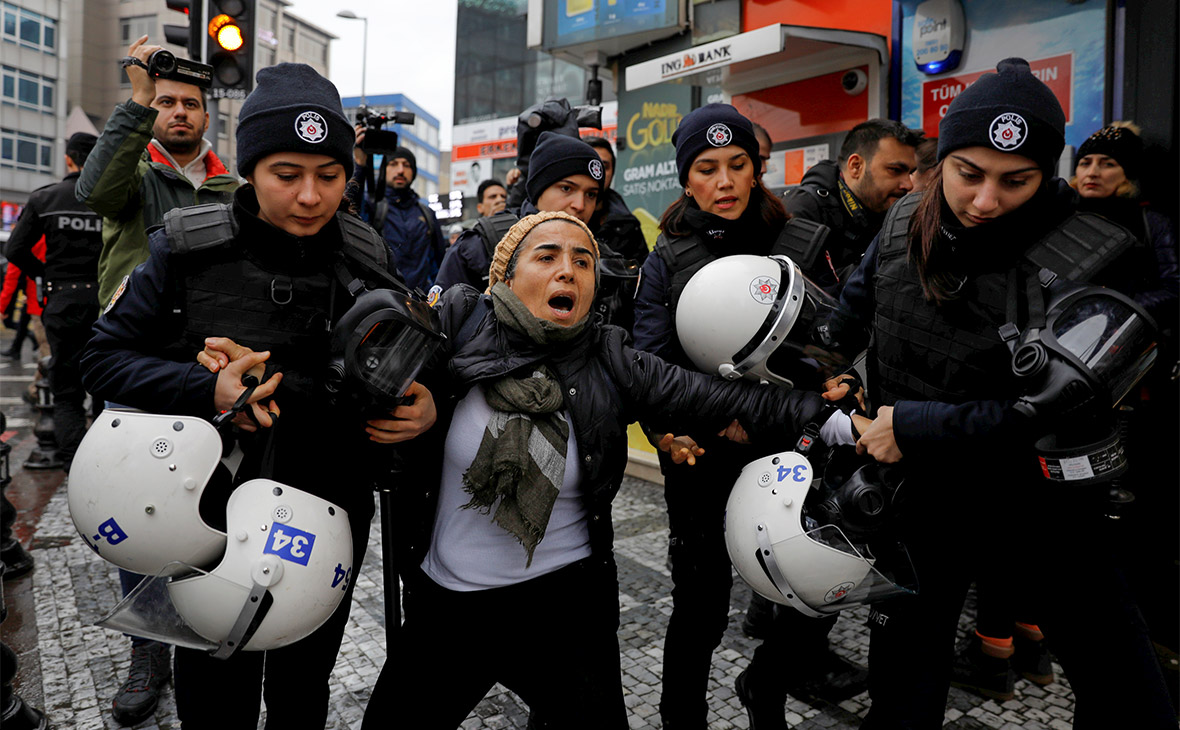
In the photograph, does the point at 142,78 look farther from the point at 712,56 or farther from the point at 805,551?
the point at 712,56

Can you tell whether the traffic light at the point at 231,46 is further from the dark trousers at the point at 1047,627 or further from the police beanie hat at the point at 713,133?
the dark trousers at the point at 1047,627

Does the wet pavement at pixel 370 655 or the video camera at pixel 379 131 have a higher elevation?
the video camera at pixel 379 131

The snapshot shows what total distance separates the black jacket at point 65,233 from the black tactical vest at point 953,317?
17.9 feet

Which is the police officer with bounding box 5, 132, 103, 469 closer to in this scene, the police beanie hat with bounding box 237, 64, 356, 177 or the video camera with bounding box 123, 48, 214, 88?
the video camera with bounding box 123, 48, 214, 88

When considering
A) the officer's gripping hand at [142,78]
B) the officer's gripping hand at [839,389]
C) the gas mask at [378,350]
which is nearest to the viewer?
the gas mask at [378,350]

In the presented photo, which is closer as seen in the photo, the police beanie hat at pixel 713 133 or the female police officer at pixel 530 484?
the female police officer at pixel 530 484

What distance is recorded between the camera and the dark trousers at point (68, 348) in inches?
222

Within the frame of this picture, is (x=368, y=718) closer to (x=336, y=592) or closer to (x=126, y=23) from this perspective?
(x=336, y=592)

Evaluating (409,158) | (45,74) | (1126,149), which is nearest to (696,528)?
(1126,149)

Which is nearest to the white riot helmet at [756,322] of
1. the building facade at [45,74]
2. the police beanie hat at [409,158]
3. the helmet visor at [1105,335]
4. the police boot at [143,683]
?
the helmet visor at [1105,335]

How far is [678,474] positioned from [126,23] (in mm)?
59481

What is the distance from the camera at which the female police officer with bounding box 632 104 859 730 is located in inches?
109

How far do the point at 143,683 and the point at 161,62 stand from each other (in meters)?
2.34

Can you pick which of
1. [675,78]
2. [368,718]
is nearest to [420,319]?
[368,718]
